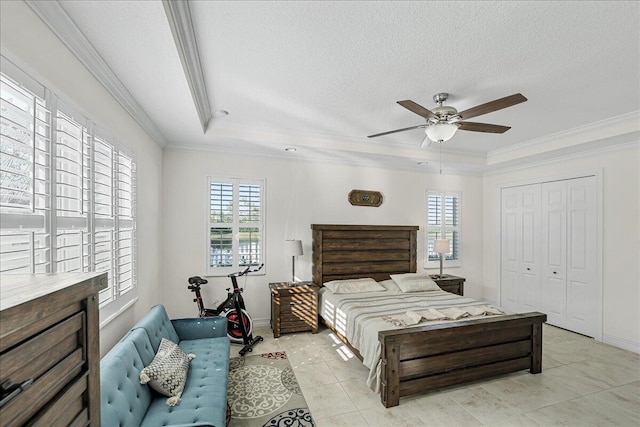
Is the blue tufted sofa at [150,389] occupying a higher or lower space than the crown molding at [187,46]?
lower

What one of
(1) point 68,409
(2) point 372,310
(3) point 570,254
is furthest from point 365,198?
(1) point 68,409

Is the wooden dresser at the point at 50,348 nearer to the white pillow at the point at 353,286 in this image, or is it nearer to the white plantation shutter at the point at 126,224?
the white plantation shutter at the point at 126,224

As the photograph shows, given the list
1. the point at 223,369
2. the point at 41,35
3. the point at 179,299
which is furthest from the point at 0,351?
the point at 179,299

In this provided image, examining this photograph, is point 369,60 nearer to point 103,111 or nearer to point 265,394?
point 103,111

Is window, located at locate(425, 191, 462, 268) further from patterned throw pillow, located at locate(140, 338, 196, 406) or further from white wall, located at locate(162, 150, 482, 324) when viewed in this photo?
patterned throw pillow, located at locate(140, 338, 196, 406)

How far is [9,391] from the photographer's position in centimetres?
59

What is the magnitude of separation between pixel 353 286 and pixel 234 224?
193 centimetres

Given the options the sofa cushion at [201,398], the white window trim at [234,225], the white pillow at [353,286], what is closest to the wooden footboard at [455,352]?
the sofa cushion at [201,398]

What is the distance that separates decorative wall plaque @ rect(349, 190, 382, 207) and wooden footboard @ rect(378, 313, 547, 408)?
2512mm

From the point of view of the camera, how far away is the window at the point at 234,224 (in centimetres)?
428

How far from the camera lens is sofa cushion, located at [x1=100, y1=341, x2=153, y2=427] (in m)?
1.49

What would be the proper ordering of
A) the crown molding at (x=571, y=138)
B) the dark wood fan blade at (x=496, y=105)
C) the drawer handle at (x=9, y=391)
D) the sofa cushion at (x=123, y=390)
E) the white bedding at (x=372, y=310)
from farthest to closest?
the crown molding at (x=571, y=138) < the white bedding at (x=372, y=310) < the dark wood fan blade at (x=496, y=105) < the sofa cushion at (x=123, y=390) < the drawer handle at (x=9, y=391)

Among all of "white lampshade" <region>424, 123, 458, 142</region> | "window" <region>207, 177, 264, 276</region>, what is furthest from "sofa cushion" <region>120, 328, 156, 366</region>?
"white lampshade" <region>424, 123, 458, 142</region>

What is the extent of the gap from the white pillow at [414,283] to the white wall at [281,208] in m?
0.79
